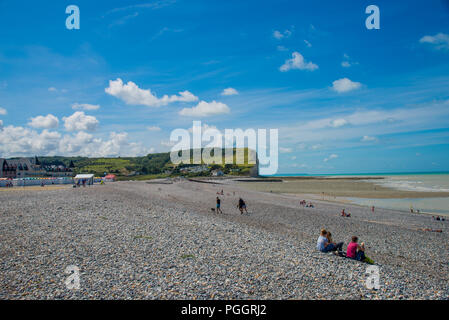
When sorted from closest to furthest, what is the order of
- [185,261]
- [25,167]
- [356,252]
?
[185,261] < [356,252] < [25,167]

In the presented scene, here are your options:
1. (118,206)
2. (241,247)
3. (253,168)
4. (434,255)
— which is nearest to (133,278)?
(241,247)

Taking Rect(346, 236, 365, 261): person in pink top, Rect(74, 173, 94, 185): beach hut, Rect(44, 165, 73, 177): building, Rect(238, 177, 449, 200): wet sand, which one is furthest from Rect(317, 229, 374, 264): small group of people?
Rect(44, 165, 73, 177): building

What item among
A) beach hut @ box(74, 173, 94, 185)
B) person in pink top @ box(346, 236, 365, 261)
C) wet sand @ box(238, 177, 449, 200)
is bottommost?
wet sand @ box(238, 177, 449, 200)

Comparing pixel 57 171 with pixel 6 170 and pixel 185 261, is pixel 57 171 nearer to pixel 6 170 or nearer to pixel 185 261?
pixel 6 170

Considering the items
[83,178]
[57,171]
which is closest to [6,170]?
[57,171]

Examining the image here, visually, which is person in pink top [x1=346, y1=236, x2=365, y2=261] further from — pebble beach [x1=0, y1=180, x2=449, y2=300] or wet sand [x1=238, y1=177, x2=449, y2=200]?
wet sand [x1=238, y1=177, x2=449, y2=200]

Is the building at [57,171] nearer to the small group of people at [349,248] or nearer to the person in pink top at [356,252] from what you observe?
the small group of people at [349,248]

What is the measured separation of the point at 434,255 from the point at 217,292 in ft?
50.4

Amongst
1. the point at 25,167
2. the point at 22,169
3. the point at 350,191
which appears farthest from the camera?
the point at 25,167

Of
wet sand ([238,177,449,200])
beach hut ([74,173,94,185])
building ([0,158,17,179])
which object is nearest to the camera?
wet sand ([238,177,449,200])

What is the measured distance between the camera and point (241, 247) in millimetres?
13922

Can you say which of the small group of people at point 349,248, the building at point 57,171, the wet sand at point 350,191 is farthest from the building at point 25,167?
the small group of people at point 349,248

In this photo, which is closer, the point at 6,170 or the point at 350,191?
the point at 350,191
